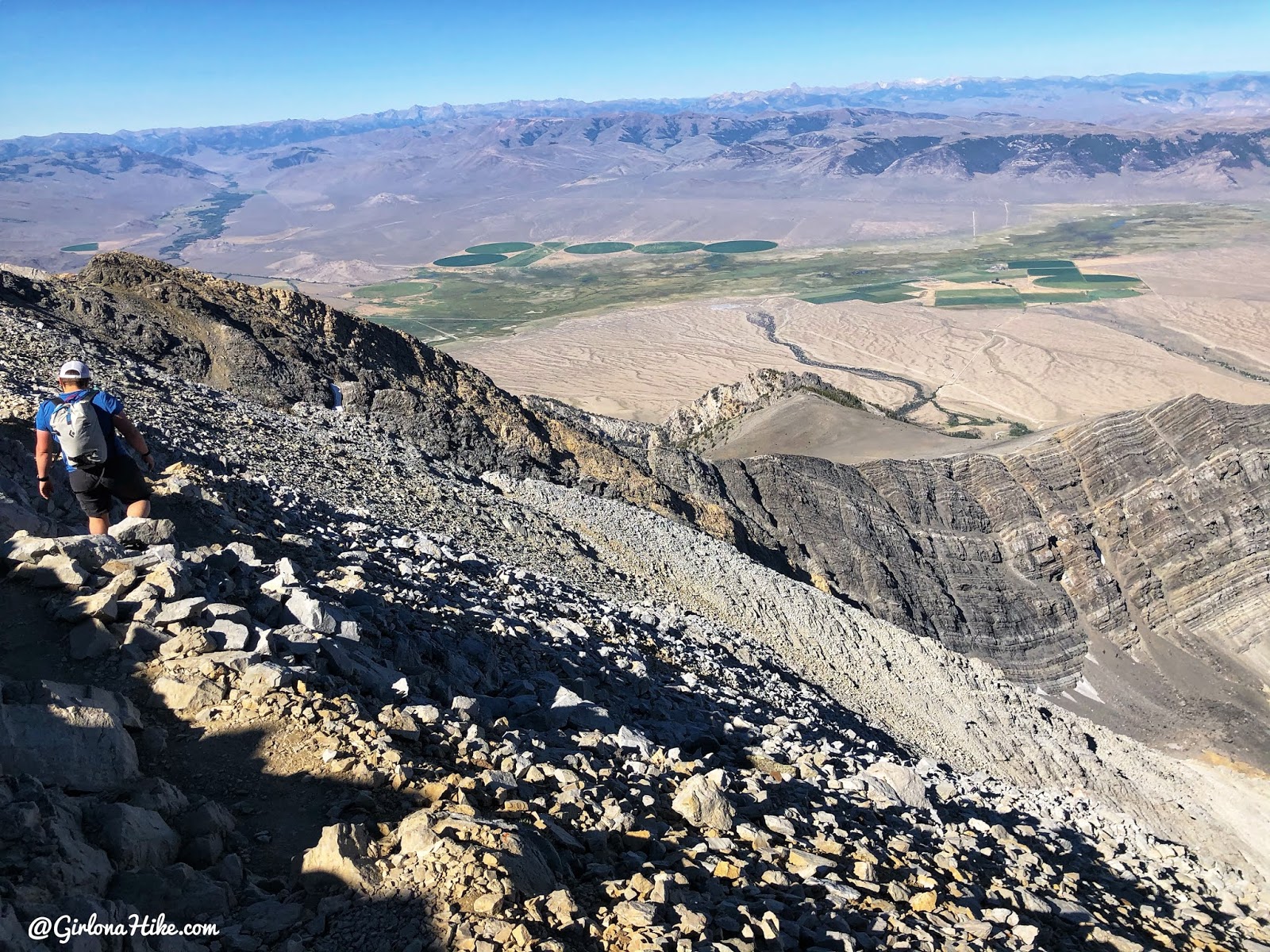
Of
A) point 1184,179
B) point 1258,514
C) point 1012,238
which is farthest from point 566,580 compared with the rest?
point 1184,179

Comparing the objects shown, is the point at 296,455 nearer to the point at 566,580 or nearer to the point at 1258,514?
the point at 566,580

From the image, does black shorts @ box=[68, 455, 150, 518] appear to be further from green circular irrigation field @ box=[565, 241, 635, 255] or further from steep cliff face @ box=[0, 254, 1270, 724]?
green circular irrigation field @ box=[565, 241, 635, 255]

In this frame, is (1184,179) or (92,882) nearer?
(92,882)

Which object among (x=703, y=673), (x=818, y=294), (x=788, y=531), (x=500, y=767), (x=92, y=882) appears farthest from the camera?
(x=818, y=294)

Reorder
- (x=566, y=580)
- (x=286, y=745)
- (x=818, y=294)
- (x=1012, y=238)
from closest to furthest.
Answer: (x=286, y=745) < (x=566, y=580) < (x=818, y=294) < (x=1012, y=238)

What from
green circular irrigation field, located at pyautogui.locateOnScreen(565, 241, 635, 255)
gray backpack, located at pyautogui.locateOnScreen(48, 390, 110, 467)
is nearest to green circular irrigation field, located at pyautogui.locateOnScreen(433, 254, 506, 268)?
green circular irrigation field, located at pyautogui.locateOnScreen(565, 241, 635, 255)
